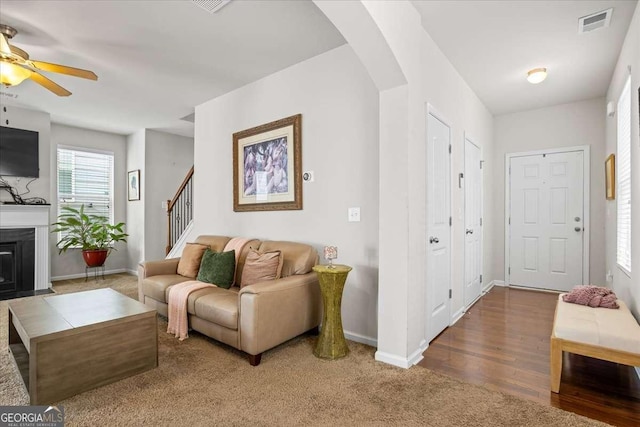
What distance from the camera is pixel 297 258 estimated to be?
300 centimetres

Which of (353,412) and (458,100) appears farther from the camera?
(458,100)

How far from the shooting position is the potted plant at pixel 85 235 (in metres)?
5.36

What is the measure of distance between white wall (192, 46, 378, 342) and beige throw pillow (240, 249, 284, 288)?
466 mm

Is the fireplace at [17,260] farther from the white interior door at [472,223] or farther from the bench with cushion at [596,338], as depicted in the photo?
the bench with cushion at [596,338]

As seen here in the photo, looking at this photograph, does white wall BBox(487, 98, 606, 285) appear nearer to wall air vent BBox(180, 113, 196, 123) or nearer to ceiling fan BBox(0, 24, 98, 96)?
wall air vent BBox(180, 113, 196, 123)

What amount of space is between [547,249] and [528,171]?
1.20 meters

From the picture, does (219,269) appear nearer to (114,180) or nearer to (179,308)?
(179,308)

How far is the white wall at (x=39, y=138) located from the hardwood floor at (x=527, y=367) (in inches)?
230

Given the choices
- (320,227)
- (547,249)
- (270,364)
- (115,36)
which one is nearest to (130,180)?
(115,36)

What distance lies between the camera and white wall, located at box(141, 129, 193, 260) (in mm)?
5992

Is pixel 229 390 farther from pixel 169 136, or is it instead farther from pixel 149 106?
pixel 169 136

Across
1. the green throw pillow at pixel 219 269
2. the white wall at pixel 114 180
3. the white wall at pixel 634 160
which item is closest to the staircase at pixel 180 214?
the white wall at pixel 114 180

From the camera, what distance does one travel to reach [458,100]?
12.1ft

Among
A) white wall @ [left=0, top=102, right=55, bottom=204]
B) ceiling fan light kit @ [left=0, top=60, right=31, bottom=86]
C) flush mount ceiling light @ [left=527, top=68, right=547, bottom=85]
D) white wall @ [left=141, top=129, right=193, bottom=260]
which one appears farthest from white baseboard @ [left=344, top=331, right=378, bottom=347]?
white wall @ [left=0, top=102, right=55, bottom=204]
